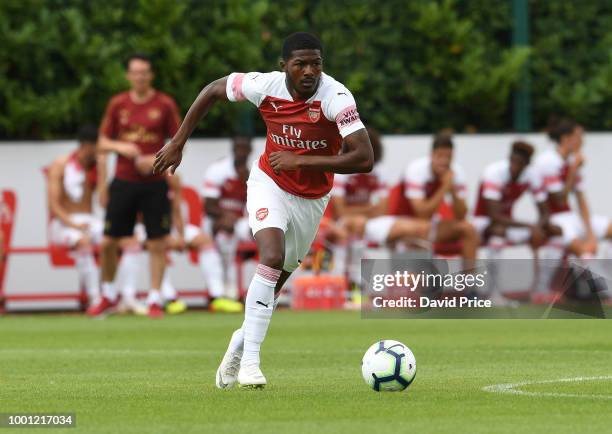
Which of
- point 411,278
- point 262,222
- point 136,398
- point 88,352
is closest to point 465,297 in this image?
point 411,278

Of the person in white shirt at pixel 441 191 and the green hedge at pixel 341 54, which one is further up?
the green hedge at pixel 341 54

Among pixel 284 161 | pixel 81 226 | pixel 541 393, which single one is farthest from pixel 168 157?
Result: pixel 81 226

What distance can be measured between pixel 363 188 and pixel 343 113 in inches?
400

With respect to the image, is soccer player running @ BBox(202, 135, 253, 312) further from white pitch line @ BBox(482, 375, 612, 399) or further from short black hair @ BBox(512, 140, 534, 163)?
white pitch line @ BBox(482, 375, 612, 399)

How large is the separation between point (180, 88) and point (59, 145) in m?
1.87

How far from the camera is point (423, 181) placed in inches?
715

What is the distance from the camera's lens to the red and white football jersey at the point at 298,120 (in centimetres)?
904

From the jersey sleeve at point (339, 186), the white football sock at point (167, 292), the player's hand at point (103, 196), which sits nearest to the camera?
the player's hand at point (103, 196)

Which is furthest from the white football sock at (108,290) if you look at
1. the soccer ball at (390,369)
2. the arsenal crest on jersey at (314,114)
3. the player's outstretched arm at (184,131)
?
the soccer ball at (390,369)

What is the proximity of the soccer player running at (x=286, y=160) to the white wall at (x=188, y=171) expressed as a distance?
374 inches

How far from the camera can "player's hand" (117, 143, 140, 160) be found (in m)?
15.9

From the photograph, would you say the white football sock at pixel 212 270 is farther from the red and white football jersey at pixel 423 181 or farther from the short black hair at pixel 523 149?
the short black hair at pixel 523 149

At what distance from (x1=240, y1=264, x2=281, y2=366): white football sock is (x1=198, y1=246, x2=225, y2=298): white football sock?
9.08 meters

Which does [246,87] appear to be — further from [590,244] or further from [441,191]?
[590,244]
